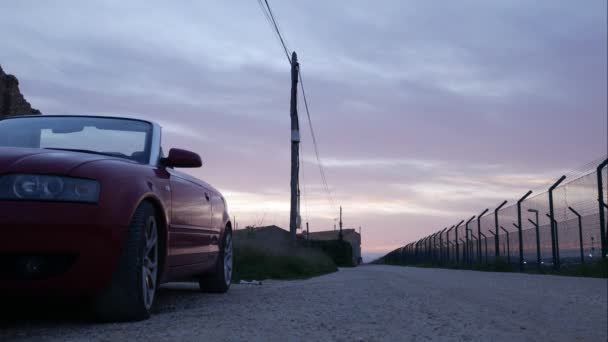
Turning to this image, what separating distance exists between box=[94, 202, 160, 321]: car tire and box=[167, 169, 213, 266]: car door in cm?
70

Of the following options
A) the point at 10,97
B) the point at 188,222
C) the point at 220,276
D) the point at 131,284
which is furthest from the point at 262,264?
the point at 131,284

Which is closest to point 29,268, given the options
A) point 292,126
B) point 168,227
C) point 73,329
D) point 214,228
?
point 73,329

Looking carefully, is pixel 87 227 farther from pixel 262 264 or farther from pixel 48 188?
pixel 262 264

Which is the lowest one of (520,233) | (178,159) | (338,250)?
(178,159)

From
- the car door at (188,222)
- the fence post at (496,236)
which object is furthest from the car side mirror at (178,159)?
the fence post at (496,236)

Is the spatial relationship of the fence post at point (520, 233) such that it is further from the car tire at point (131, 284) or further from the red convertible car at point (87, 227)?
the car tire at point (131, 284)

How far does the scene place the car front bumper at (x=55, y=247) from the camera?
352cm

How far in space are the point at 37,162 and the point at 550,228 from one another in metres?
Result: 14.3

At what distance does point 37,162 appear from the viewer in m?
3.73

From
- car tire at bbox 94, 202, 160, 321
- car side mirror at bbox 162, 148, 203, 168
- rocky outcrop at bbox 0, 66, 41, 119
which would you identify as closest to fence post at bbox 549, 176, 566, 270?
rocky outcrop at bbox 0, 66, 41, 119

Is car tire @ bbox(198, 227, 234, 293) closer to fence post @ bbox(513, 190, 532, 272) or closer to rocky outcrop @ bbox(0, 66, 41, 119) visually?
rocky outcrop @ bbox(0, 66, 41, 119)

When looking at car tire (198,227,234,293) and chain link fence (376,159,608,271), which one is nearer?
car tire (198,227,234,293)

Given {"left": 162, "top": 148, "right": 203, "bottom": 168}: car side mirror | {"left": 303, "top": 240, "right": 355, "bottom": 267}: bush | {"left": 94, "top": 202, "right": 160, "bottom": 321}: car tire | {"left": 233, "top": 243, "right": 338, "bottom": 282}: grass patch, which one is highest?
{"left": 303, "top": 240, "right": 355, "bottom": 267}: bush

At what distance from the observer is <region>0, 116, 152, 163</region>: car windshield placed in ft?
16.6
